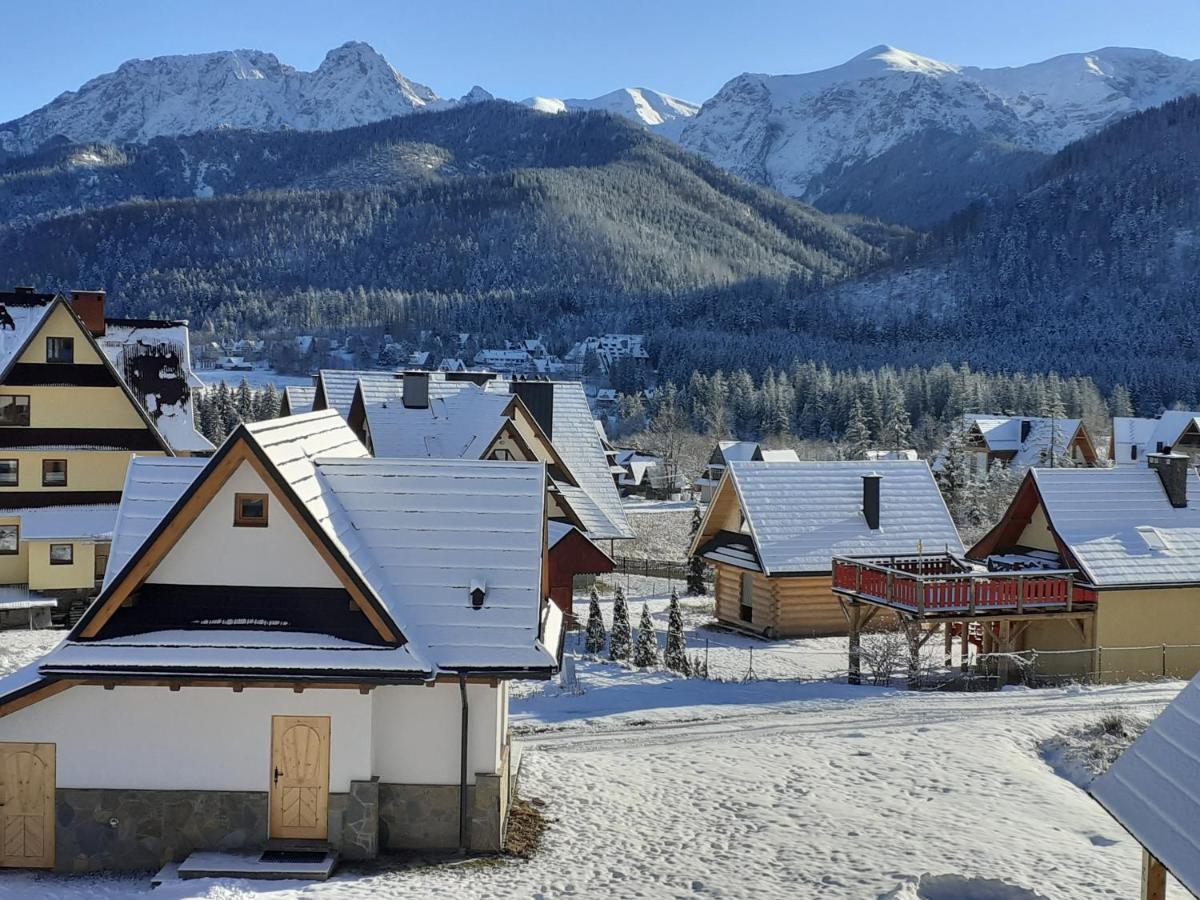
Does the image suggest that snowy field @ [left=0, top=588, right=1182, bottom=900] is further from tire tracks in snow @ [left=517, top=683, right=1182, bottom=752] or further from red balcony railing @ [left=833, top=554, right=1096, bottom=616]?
red balcony railing @ [left=833, top=554, right=1096, bottom=616]

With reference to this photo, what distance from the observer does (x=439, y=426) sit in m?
35.2

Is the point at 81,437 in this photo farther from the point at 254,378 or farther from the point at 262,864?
the point at 254,378

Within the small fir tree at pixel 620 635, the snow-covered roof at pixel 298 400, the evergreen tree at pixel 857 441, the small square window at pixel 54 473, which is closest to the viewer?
the small fir tree at pixel 620 635

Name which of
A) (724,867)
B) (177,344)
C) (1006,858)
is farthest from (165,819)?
(177,344)

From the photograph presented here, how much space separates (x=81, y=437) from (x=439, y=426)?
421 inches

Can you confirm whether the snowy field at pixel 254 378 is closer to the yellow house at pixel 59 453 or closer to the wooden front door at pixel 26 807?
the yellow house at pixel 59 453

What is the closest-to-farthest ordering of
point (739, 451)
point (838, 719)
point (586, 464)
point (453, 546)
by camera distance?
point (453, 546), point (838, 719), point (586, 464), point (739, 451)

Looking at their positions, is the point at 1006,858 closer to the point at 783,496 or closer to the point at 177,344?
the point at 783,496

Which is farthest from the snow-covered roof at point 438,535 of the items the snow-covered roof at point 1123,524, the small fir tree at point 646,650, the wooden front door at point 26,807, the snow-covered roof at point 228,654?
the snow-covered roof at point 1123,524

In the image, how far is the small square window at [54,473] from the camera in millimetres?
33625

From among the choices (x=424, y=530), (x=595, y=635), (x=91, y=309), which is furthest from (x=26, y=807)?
(x=91, y=309)

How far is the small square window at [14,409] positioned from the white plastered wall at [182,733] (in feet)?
74.1

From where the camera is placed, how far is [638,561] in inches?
2037

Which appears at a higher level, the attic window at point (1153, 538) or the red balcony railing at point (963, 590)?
the attic window at point (1153, 538)
